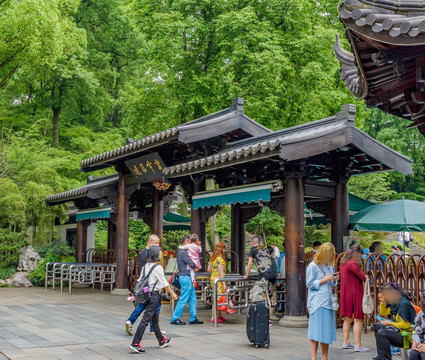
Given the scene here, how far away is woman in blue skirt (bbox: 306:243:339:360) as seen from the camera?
21.3 feet

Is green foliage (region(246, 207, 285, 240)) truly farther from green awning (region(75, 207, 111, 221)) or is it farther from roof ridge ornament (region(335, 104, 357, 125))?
roof ridge ornament (region(335, 104, 357, 125))

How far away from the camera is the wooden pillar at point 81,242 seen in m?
18.5

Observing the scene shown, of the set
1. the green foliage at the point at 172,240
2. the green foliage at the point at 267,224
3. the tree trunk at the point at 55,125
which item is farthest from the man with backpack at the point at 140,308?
the tree trunk at the point at 55,125

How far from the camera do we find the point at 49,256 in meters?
18.9

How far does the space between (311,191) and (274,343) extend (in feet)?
11.8

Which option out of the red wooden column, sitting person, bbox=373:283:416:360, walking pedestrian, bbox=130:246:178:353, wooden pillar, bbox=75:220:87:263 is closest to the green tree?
wooden pillar, bbox=75:220:87:263

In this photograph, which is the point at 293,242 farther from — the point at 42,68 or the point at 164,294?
the point at 42,68

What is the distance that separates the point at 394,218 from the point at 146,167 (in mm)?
6891

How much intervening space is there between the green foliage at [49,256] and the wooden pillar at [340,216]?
11.4 meters

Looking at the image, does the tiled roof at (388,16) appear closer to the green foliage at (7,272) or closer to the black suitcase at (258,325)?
the black suitcase at (258,325)

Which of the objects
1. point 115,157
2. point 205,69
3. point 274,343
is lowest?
point 274,343

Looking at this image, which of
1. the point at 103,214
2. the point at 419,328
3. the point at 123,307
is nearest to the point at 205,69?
the point at 103,214

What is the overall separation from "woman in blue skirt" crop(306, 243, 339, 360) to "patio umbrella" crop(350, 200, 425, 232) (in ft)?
12.5

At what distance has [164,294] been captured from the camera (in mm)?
12578
